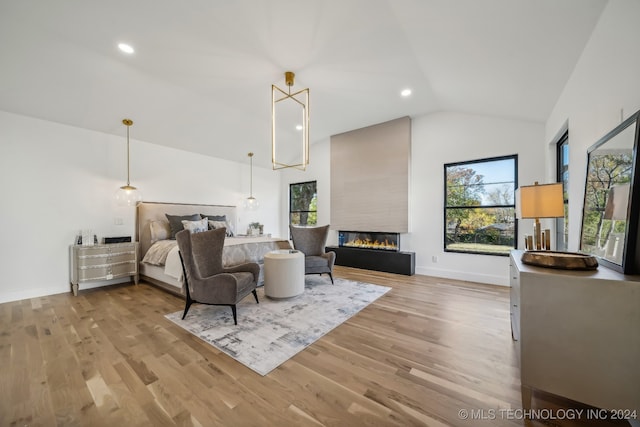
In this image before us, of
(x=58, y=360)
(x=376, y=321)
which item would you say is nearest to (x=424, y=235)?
(x=376, y=321)

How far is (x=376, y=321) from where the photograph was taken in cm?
271

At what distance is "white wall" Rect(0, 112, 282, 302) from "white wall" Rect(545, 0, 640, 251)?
20.1ft

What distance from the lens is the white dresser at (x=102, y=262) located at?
3689 millimetres

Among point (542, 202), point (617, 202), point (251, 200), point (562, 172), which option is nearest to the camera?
point (617, 202)

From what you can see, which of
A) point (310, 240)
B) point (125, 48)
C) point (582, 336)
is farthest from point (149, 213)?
point (582, 336)

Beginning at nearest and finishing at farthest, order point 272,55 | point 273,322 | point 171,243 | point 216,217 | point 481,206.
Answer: point 273,322
point 272,55
point 171,243
point 481,206
point 216,217

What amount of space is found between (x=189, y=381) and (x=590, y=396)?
2415 mm

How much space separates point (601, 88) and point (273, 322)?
3498 millimetres

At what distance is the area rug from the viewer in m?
2.11

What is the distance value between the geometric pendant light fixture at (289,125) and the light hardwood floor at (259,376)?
7.74 ft

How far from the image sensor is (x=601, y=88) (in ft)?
5.94

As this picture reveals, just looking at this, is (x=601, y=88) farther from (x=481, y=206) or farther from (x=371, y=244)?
(x=371, y=244)

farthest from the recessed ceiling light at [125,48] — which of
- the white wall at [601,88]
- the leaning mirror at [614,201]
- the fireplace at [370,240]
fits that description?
the fireplace at [370,240]

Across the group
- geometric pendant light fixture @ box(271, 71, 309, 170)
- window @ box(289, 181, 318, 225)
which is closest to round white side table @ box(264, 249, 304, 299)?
geometric pendant light fixture @ box(271, 71, 309, 170)
